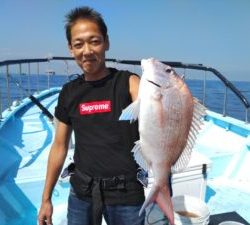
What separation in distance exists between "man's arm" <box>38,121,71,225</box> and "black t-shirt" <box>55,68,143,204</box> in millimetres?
197

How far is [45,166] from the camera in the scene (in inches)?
178

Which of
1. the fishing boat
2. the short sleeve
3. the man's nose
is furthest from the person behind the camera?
the fishing boat

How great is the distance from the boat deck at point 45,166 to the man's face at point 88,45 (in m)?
2.20

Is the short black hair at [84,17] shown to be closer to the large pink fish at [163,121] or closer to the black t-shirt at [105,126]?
the black t-shirt at [105,126]

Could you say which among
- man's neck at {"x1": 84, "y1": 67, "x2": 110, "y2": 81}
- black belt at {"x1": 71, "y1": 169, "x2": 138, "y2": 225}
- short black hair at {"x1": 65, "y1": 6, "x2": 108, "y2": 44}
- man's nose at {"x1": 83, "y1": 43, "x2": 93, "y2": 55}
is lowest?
black belt at {"x1": 71, "y1": 169, "x2": 138, "y2": 225}

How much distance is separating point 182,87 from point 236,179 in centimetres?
374

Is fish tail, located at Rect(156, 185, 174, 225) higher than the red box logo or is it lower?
lower

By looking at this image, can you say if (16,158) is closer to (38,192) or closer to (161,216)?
(38,192)

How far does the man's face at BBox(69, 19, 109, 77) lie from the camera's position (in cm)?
191

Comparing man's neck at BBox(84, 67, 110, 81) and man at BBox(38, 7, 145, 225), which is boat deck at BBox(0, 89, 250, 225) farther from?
man's neck at BBox(84, 67, 110, 81)

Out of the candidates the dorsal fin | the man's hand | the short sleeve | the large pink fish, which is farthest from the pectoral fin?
the man's hand

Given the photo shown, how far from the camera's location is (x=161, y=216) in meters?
3.12

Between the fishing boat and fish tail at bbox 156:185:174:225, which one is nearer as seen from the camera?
fish tail at bbox 156:185:174:225

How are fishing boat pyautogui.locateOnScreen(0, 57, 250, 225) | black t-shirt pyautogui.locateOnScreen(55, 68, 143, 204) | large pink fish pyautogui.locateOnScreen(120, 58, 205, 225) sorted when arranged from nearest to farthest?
large pink fish pyautogui.locateOnScreen(120, 58, 205, 225), black t-shirt pyautogui.locateOnScreen(55, 68, 143, 204), fishing boat pyautogui.locateOnScreen(0, 57, 250, 225)
